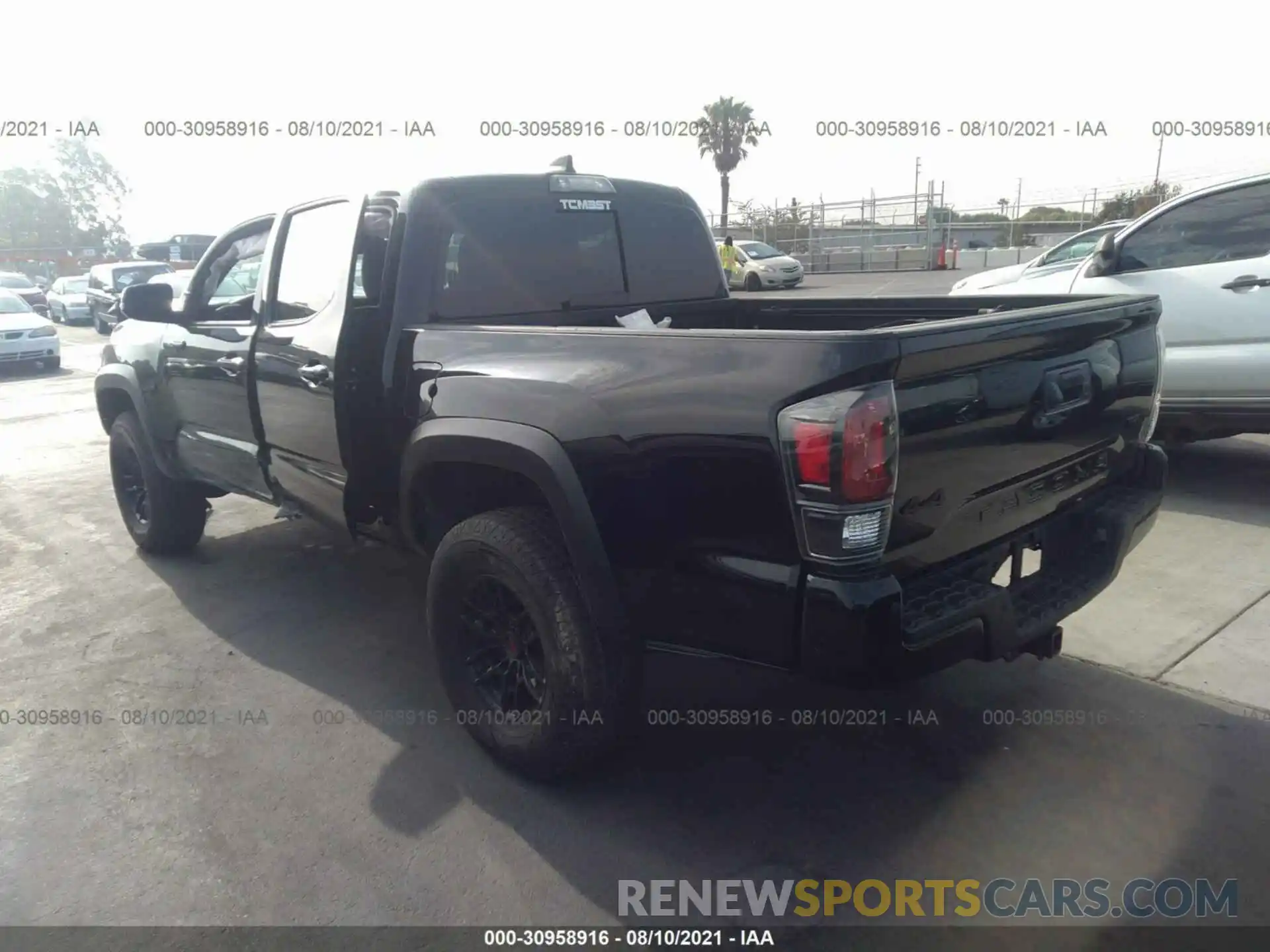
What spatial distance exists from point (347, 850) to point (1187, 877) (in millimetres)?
2373

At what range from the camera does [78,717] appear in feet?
12.2

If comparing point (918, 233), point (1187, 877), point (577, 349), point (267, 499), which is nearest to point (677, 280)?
point (577, 349)

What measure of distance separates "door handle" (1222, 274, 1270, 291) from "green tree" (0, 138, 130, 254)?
60.3 meters

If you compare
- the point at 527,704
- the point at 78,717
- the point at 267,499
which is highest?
the point at 267,499


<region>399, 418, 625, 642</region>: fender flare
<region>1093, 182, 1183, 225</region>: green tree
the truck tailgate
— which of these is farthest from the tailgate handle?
<region>1093, 182, 1183, 225</region>: green tree

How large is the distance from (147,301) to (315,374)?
5.19ft

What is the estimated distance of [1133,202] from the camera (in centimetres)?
2527

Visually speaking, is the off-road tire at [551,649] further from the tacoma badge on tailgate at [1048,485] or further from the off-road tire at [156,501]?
the off-road tire at [156,501]

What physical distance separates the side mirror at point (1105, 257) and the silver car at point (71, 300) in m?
27.3

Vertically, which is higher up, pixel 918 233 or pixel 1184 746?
pixel 918 233

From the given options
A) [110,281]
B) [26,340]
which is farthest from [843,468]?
[110,281]

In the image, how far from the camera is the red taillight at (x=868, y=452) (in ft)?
7.05

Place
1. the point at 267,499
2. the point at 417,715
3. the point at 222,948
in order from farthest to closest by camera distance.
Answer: the point at 267,499 → the point at 417,715 → the point at 222,948

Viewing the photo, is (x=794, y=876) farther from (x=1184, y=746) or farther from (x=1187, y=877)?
(x=1184, y=746)
